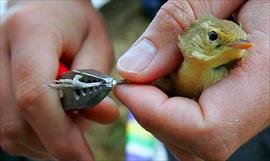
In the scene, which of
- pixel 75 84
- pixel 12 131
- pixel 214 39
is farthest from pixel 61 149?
pixel 214 39

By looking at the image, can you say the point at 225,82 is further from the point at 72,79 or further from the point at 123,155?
the point at 123,155

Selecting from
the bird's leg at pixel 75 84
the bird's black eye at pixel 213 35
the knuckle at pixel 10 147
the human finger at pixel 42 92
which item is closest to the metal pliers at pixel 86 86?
the bird's leg at pixel 75 84

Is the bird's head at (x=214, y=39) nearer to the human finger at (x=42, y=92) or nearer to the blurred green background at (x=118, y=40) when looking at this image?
the human finger at (x=42, y=92)

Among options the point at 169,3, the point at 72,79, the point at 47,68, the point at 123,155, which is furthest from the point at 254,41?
the point at 123,155

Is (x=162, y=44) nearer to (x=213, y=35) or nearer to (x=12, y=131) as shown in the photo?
(x=213, y=35)

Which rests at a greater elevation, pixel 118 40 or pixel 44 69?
pixel 44 69

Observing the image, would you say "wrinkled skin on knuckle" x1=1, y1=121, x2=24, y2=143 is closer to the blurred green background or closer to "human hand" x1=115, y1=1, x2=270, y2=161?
"human hand" x1=115, y1=1, x2=270, y2=161
